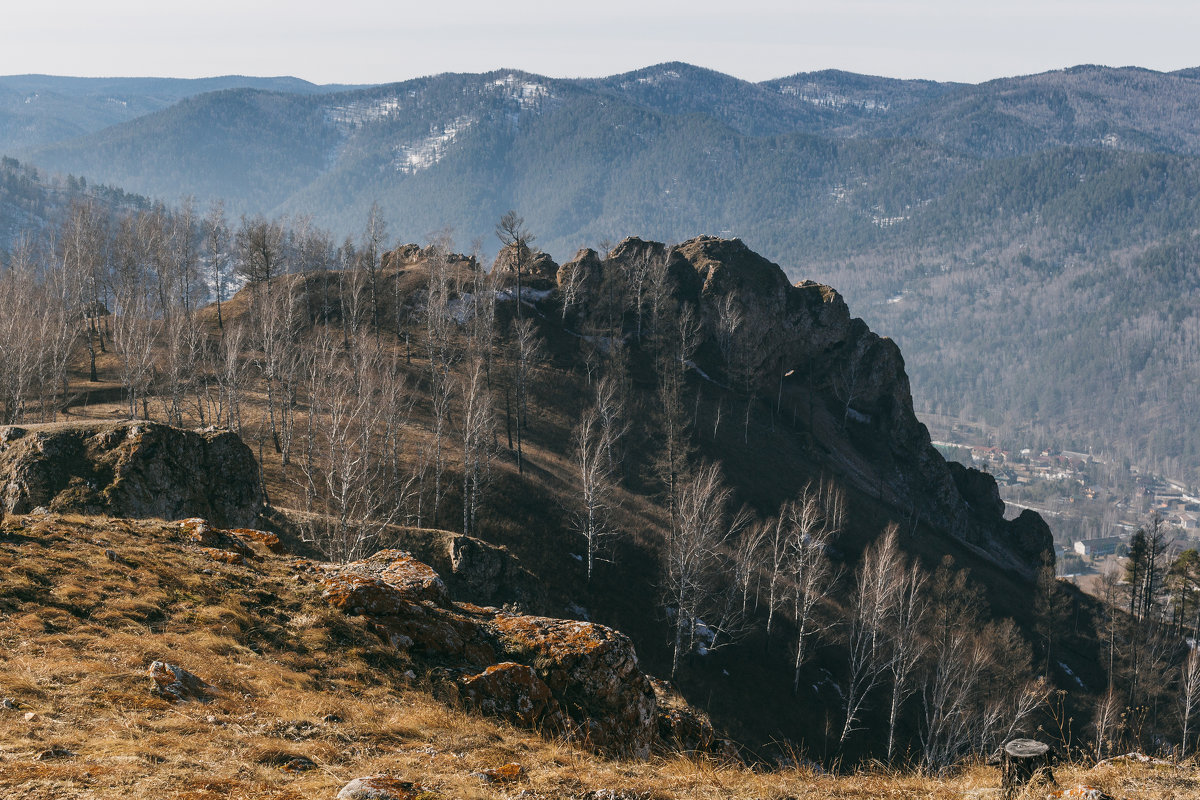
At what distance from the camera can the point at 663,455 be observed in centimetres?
6869

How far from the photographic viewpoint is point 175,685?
10836mm

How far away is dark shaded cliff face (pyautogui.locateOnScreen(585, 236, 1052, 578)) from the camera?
87.8 m

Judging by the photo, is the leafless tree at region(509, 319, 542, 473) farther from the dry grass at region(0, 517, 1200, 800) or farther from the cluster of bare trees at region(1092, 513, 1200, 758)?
the cluster of bare trees at region(1092, 513, 1200, 758)

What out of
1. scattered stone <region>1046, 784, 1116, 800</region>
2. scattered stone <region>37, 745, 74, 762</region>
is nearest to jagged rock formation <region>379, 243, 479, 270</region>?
scattered stone <region>37, 745, 74, 762</region>

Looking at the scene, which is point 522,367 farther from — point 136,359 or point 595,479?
point 136,359

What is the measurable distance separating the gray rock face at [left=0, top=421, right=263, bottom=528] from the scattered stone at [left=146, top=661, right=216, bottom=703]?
53.0 ft

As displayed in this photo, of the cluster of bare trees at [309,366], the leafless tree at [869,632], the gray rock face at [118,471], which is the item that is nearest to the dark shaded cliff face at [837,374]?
the cluster of bare trees at [309,366]

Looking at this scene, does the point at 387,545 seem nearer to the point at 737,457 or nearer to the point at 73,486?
the point at 73,486

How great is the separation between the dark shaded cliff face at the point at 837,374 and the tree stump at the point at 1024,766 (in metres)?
75.4

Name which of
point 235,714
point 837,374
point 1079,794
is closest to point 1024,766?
point 1079,794

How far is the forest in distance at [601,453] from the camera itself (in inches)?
1833

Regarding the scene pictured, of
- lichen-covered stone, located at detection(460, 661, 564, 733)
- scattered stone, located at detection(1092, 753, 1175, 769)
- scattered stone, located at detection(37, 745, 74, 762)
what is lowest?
lichen-covered stone, located at detection(460, 661, 564, 733)

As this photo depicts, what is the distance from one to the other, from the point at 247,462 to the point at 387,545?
30.9ft

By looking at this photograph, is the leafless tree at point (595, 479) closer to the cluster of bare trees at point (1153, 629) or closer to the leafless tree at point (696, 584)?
the leafless tree at point (696, 584)
